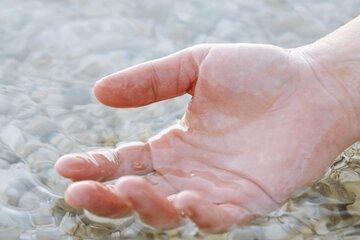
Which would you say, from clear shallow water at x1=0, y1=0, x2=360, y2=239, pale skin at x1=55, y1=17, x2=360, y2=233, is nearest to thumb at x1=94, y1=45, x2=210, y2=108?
pale skin at x1=55, y1=17, x2=360, y2=233

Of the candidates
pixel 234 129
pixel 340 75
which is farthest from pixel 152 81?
pixel 340 75

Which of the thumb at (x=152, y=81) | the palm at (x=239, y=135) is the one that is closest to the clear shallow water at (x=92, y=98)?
the palm at (x=239, y=135)

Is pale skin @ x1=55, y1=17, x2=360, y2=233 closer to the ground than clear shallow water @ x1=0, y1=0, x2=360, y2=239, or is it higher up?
higher up

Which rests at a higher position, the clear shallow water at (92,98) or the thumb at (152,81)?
the thumb at (152,81)

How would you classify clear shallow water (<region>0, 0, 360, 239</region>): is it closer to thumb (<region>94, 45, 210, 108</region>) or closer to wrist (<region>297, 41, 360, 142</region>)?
wrist (<region>297, 41, 360, 142</region>)

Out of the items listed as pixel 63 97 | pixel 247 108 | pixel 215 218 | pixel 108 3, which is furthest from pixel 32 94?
pixel 215 218

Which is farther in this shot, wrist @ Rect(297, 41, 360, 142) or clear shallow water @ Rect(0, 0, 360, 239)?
wrist @ Rect(297, 41, 360, 142)

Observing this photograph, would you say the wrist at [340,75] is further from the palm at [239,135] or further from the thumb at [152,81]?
the thumb at [152,81]

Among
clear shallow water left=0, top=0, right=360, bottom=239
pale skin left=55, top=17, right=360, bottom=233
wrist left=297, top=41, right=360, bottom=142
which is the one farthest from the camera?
wrist left=297, top=41, right=360, bottom=142
